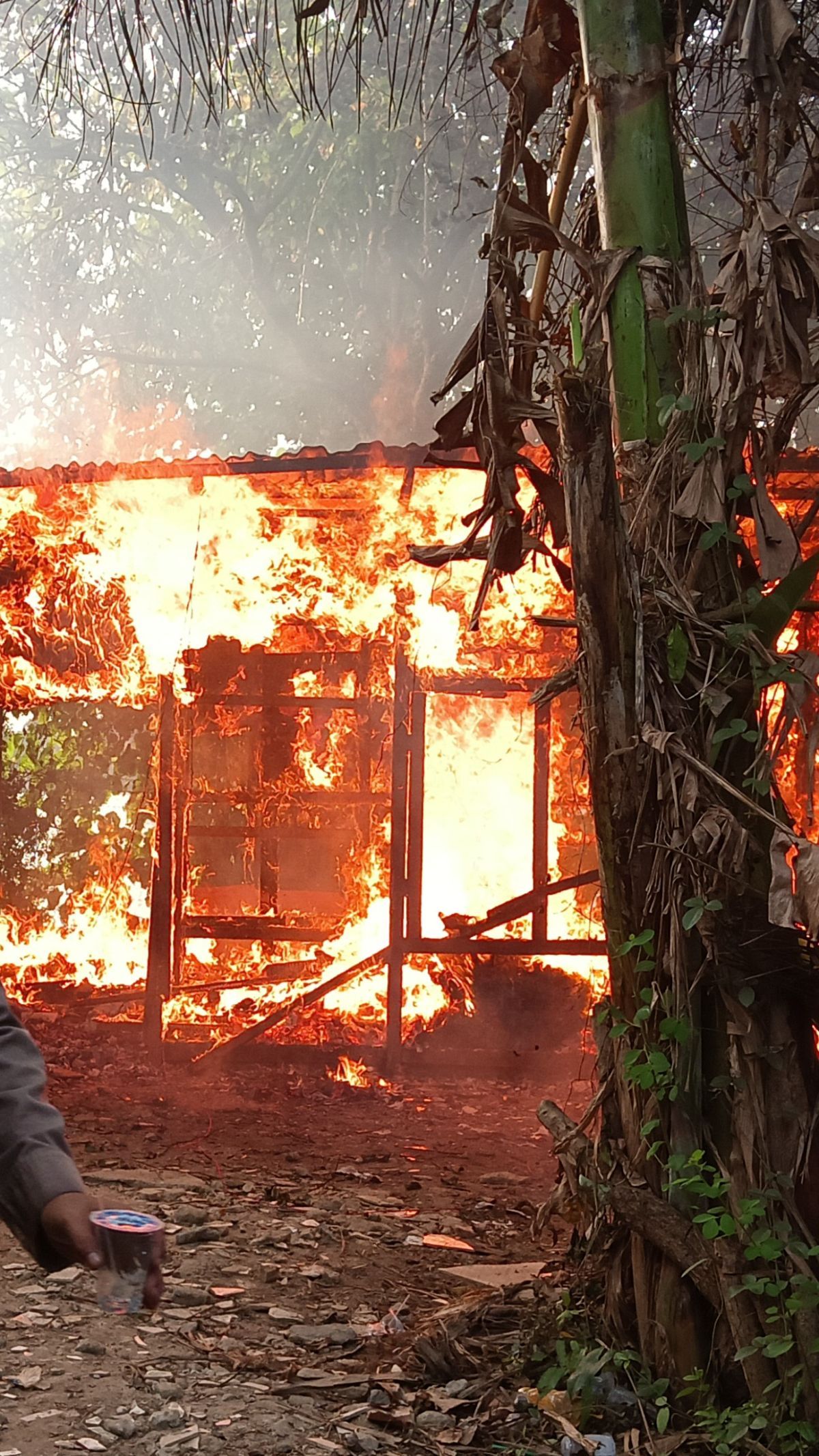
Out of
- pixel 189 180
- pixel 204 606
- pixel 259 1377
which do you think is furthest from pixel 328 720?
pixel 189 180

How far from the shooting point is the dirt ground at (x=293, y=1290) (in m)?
3.42

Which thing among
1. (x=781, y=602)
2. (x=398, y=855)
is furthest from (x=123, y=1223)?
(x=398, y=855)

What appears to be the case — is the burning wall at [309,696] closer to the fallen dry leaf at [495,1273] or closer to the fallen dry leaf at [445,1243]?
the fallen dry leaf at [445,1243]

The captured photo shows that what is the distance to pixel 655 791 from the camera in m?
3.33

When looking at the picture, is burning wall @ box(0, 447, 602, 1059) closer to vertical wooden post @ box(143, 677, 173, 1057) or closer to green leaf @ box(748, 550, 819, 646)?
vertical wooden post @ box(143, 677, 173, 1057)

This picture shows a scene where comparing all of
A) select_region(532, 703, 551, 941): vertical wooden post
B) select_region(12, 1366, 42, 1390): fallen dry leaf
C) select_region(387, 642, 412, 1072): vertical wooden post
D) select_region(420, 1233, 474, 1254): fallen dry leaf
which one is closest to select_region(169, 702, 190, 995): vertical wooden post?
select_region(387, 642, 412, 1072): vertical wooden post

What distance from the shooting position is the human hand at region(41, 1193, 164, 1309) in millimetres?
1722

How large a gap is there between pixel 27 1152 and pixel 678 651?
2.12 m

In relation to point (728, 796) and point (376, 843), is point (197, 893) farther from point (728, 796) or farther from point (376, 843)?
point (728, 796)

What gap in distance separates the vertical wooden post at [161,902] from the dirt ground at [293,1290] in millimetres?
707

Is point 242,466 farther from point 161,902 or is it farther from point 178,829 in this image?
point 161,902

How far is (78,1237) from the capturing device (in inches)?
67.8

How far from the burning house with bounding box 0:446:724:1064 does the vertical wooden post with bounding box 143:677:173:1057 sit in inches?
0.6

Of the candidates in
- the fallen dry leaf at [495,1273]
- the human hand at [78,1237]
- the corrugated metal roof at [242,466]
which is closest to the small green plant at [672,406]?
the human hand at [78,1237]
